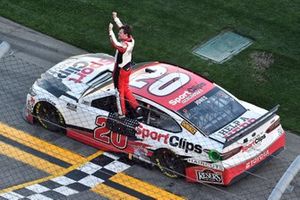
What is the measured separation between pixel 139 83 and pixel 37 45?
405 cm

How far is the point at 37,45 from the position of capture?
15.4 m

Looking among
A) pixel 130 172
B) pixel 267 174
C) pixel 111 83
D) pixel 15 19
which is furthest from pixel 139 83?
pixel 15 19

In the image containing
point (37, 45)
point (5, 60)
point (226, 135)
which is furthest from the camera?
point (37, 45)

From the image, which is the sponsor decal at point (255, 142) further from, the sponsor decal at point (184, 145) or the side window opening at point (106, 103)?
the side window opening at point (106, 103)

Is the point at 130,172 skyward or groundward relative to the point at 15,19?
groundward

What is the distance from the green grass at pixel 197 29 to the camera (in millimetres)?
14398

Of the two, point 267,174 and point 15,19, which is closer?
point 267,174

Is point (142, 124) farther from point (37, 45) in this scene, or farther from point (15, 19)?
point (15, 19)

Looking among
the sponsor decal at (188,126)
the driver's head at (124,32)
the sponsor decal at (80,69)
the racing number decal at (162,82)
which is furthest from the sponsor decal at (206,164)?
the sponsor decal at (80,69)

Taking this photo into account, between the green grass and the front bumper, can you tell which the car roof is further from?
the green grass

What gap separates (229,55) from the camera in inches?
599

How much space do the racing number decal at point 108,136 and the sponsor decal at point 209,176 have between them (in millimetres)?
1277

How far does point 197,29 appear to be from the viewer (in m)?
16.0

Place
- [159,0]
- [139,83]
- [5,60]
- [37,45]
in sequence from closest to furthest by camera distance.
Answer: [139,83], [5,60], [37,45], [159,0]
